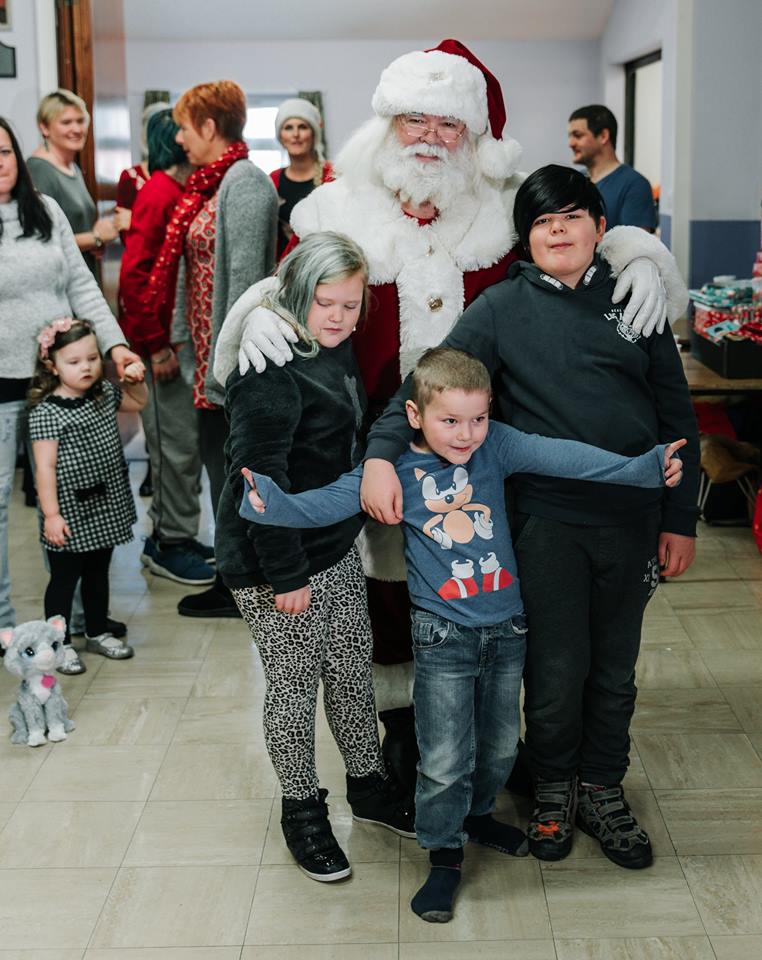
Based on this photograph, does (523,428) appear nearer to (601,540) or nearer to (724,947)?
(601,540)

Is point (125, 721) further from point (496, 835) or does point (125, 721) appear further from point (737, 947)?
point (737, 947)

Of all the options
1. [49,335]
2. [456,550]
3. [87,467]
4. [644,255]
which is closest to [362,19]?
[49,335]

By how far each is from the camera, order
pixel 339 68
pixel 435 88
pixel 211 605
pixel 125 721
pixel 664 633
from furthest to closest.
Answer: pixel 339 68
pixel 211 605
pixel 664 633
pixel 125 721
pixel 435 88

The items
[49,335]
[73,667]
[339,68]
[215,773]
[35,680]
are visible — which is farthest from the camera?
[339,68]

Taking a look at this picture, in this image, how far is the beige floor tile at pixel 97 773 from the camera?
256 cm

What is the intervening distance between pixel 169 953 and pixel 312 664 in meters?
0.54

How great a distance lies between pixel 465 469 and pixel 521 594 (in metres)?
0.26

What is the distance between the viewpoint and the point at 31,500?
483 centimetres

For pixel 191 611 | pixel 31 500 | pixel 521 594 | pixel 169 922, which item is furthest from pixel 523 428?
pixel 31 500

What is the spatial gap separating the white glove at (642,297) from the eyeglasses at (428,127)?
0.43 m

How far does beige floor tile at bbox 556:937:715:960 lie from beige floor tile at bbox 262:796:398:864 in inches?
16.4

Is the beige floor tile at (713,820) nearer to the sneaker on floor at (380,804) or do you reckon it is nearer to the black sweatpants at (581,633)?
the black sweatpants at (581,633)

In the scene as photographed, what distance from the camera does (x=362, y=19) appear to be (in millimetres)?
9828

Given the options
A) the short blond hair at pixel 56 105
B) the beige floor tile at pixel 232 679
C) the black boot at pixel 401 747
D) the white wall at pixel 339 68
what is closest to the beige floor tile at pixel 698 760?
the black boot at pixel 401 747
